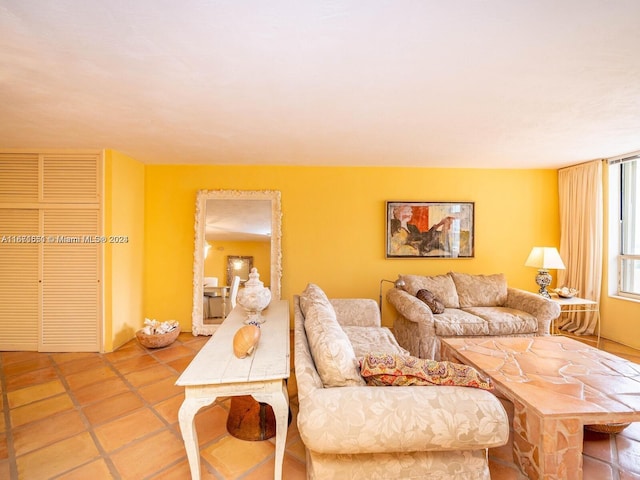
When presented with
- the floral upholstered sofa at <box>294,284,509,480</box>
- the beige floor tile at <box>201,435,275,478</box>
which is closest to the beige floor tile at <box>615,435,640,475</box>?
the floral upholstered sofa at <box>294,284,509,480</box>

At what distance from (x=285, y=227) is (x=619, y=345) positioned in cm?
432

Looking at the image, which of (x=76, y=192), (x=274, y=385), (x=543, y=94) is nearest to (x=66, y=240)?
(x=76, y=192)

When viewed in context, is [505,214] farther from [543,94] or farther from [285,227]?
[285,227]

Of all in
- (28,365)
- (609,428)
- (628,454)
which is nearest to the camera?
(628,454)

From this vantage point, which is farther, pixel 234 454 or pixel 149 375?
pixel 149 375

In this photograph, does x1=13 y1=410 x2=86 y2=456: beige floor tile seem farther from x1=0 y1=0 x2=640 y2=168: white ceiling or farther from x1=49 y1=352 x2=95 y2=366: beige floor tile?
x1=0 y1=0 x2=640 y2=168: white ceiling

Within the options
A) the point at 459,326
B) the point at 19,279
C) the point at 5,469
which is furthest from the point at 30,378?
the point at 459,326

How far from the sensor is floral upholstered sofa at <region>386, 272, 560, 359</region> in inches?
116

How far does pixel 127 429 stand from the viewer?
1960mm

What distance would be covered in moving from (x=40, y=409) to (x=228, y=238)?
228cm

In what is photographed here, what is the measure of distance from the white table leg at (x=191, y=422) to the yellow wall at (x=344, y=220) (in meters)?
2.53

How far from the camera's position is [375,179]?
3973 mm

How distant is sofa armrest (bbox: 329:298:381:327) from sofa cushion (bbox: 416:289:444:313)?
0.64 metres

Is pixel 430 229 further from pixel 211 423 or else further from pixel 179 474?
pixel 179 474
